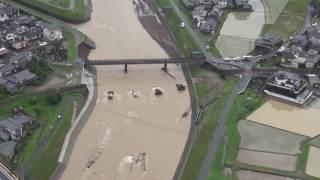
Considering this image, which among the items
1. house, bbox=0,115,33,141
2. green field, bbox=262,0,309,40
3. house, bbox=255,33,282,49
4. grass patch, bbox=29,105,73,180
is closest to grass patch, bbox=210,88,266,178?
house, bbox=255,33,282,49

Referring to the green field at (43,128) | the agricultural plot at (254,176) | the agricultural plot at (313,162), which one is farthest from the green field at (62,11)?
the agricultural plot at (313,162)

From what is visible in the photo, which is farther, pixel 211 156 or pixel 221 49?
pixel 221 49

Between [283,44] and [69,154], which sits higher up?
[283,44]

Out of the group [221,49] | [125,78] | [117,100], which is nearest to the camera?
[117,100]

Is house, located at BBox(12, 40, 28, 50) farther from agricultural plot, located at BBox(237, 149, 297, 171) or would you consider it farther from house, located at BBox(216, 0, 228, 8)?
agricultural plot, located at BBox(237, 149, 297, 171)

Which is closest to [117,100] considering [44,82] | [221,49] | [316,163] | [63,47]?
[44,82]

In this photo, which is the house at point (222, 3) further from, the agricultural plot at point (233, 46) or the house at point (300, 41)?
the house at point (300, 41)

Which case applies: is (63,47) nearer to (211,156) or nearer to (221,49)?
(221,49)
